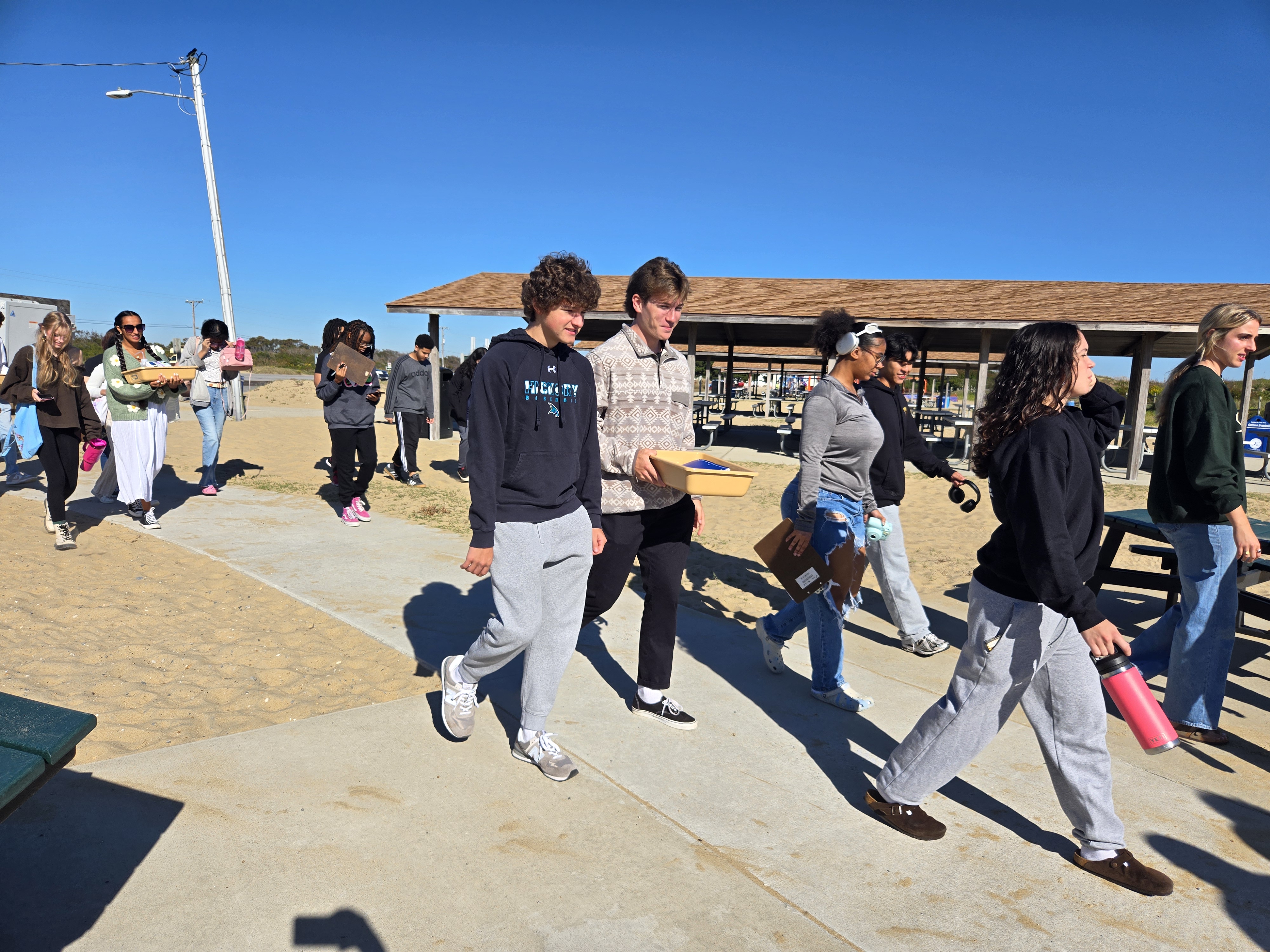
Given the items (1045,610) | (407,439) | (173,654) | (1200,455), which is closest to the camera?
(1045,610)

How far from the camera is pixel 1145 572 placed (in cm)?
494

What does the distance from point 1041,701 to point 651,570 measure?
1.45m

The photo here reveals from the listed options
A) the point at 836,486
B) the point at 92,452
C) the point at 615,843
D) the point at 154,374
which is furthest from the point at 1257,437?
the point at 92,452

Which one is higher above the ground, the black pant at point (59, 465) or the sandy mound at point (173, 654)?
the black pant at point (59, 465)

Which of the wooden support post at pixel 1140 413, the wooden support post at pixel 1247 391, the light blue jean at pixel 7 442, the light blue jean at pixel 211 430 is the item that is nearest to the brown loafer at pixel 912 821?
the light blue jean at pixel 211 430

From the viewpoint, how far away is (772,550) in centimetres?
362

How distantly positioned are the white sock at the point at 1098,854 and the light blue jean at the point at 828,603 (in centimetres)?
130

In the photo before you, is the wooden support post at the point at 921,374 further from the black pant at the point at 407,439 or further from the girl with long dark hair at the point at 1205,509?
the girl with long dark hair at the point at 1205,509

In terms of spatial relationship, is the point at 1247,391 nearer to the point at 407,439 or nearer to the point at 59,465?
the point at 407,439

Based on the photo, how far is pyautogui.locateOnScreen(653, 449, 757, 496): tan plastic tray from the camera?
2.84 metres

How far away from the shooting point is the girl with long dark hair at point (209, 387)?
825 centimetres

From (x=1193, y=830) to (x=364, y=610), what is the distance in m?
3.90

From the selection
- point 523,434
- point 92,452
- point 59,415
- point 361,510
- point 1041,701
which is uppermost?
point 523,434

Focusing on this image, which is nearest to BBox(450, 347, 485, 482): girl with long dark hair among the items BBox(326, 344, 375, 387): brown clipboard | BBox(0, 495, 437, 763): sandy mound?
BBox(326, 344, 375, 387): brown clipboard
